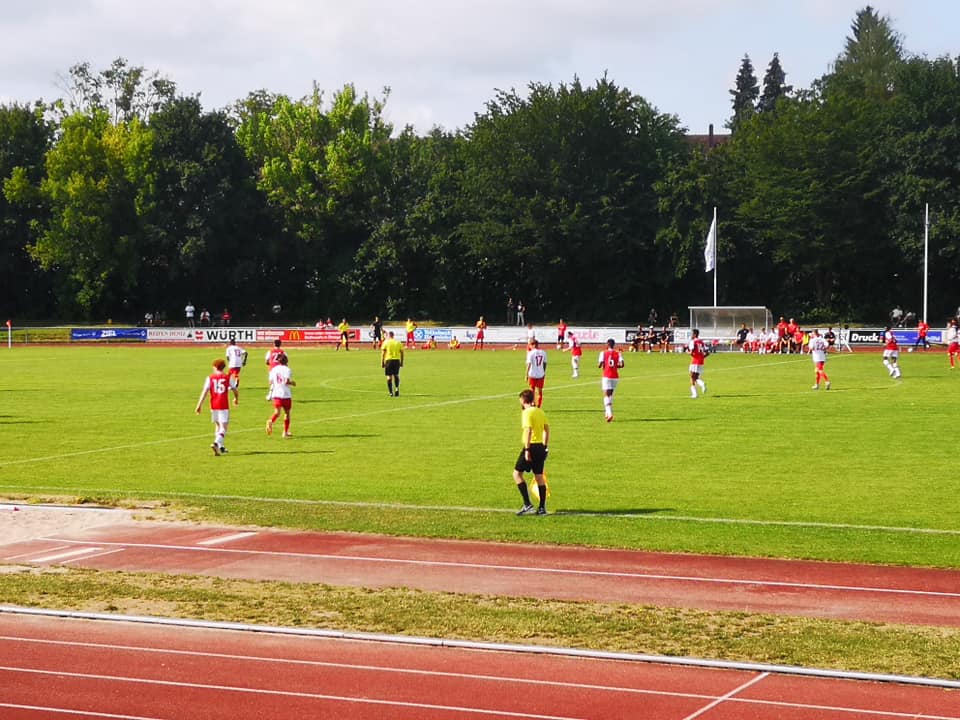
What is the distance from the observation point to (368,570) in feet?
50.1

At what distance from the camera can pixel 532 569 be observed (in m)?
15.2

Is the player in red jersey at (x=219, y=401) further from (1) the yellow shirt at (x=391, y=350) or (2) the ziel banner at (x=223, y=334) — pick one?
(2) the ziel banner at (x=223, y=334)

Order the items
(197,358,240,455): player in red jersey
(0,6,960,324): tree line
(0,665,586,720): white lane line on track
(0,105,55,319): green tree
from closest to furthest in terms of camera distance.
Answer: (0,665,586,720): white lane line on track
(197,358,240,455): player in red jersey
(0,6,960,324): tree line
(0,105,55,319): green tree

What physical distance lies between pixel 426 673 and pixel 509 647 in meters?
0.93

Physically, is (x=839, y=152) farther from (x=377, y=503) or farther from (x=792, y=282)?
(x=377, y=503)

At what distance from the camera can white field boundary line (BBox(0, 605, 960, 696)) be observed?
1046 centimetres

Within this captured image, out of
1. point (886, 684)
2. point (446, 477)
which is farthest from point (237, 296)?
point (886, 684)

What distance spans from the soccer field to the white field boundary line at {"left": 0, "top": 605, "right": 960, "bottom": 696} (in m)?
5.10

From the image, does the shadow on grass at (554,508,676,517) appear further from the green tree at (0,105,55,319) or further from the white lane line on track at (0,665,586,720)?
the green tree at (0,105,55,319)

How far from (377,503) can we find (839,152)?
69.7 m

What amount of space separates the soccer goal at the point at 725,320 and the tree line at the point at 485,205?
43.8ft

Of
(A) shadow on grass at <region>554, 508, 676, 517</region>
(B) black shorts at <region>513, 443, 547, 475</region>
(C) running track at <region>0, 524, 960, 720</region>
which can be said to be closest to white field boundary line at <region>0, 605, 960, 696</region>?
(C) running track at <region>0, 524, 960, 720</region>

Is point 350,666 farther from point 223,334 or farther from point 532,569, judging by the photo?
point 223,334

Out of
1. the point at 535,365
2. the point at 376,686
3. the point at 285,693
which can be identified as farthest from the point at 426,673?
the point at 535,365
